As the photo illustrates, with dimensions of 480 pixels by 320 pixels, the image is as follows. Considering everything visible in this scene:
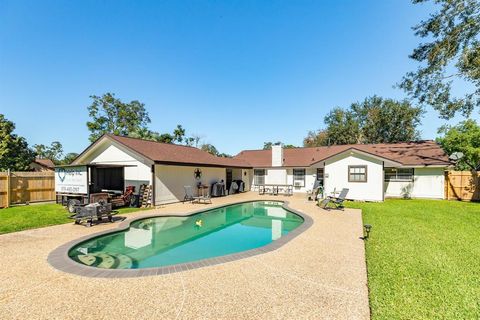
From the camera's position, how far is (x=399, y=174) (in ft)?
59.1

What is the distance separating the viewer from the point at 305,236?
7672mm

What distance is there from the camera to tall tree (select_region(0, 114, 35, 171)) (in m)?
24.3

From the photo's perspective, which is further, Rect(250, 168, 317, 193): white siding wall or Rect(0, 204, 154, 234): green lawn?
Rect(250, 168, 317, 193): white siding wall

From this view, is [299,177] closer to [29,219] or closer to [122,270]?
[122,270]

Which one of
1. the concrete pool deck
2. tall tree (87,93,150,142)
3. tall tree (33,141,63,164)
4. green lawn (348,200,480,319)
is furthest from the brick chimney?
tall tree (33,141,63,164)

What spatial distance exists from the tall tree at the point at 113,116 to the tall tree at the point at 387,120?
120ft

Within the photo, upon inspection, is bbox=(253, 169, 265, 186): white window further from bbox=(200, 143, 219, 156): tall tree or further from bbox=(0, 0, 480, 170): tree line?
bbox=(200, 143, 219, 156): tall tree

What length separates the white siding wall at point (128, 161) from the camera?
14.1 metres

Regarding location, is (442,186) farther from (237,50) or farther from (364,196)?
(237,50)

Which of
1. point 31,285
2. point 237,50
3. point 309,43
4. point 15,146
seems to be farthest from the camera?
point 15,146

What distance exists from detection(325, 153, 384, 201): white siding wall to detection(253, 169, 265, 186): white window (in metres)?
7.35

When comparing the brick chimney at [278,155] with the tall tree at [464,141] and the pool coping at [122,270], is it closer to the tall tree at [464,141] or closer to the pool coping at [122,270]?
the pool coping at [122,270]

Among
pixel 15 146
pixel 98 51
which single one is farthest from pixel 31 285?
pixel 15 146

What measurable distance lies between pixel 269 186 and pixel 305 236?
14703 mm
